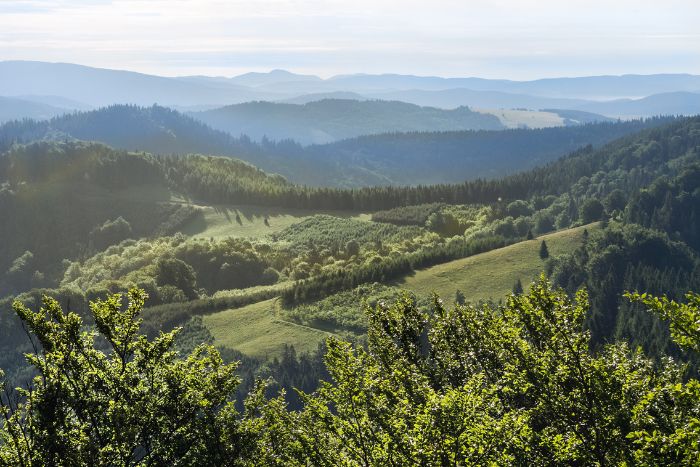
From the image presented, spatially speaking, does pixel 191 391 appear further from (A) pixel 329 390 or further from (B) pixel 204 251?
(B) pixel 204 251

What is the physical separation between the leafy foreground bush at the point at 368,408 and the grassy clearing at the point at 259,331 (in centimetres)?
9103

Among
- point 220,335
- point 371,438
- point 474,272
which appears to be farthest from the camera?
point 474,272

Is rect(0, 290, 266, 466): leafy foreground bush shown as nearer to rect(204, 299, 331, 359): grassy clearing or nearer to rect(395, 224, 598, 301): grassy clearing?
rect(204, 299, 331, 359): grassy clearing

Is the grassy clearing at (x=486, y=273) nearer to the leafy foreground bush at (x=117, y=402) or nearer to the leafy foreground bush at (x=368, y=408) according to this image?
the leafy foreground bush at (x=368, y=408)

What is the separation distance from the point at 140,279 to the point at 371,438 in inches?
6394

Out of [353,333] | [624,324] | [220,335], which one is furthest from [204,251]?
[624,324]

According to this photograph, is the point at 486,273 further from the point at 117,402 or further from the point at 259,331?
the point at 117,402

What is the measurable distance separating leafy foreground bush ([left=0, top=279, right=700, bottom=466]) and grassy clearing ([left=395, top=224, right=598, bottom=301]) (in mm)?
109276

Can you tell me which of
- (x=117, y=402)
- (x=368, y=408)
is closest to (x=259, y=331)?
(x=368, y=408)

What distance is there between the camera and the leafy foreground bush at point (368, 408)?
21828 mm

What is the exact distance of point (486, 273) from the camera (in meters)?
150

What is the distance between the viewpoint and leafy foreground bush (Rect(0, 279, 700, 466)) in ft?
71.6

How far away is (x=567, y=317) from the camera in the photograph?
2664cm

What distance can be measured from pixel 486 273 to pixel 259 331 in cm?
5922
